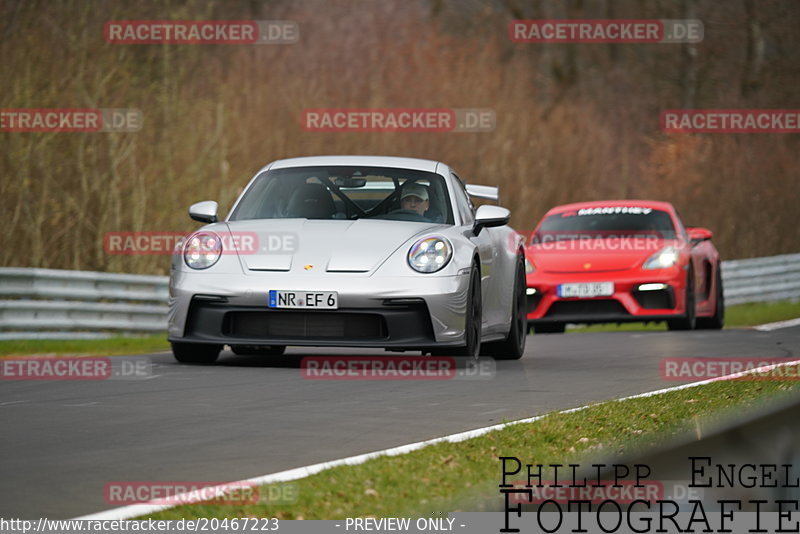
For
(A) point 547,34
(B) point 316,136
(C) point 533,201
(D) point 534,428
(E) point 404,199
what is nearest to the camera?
(D) point 534,428

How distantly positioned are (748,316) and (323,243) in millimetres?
14123

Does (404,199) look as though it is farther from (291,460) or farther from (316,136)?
(316,136)

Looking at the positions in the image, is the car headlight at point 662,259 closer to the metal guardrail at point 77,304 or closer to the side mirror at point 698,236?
the side mirror at point 698,236

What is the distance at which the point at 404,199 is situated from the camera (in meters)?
12.2

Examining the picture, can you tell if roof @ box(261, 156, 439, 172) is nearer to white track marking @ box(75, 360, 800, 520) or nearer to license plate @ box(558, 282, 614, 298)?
white track marking @ box(75, 360, 800, 520)

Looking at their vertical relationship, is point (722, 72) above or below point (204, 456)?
above

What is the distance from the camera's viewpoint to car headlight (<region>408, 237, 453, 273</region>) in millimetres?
11086

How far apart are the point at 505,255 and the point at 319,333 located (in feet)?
8.05

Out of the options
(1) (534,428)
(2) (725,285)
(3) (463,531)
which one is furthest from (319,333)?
(2) (725,285)

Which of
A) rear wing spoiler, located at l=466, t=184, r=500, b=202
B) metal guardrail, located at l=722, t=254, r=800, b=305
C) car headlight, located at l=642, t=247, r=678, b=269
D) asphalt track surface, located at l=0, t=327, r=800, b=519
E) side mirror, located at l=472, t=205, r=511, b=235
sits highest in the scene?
metal guardrail, located at l=722, t=254, r=800, b=305
